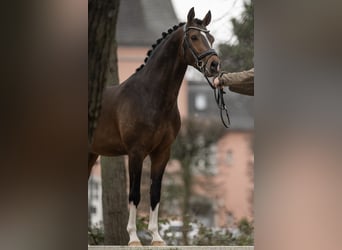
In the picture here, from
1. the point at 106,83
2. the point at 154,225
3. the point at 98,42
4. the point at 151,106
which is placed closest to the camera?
the point at 98,42

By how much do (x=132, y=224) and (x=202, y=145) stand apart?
0.90m

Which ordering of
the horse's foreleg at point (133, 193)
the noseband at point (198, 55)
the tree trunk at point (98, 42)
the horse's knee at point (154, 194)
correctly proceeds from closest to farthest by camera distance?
the tree trunk at point (98, 42) < the noseband at point (198, 55) < the horse's foreleg at point (133, 193) < the horse's knee at point (154, 194)

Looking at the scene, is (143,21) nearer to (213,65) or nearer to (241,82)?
(213,65)

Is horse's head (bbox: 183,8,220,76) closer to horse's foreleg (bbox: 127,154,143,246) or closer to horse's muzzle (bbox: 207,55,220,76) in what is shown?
horse's muzzle (bbox: 207,55,220,76)

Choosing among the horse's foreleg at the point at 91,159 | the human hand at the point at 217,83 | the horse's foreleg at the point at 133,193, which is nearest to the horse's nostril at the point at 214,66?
the human hand at the point at 217,83

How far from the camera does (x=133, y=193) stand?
18.5 ft

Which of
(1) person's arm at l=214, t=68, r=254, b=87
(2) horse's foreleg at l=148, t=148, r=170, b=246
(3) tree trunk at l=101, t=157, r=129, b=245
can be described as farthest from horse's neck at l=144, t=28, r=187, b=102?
(3) tree trunk at l=101, t=157, r=129, b=245

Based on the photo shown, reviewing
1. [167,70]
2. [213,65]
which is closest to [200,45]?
[213,65]

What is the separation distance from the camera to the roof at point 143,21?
559cm

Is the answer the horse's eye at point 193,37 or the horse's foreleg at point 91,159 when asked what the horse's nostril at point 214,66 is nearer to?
the horse's eye at point 193,37
